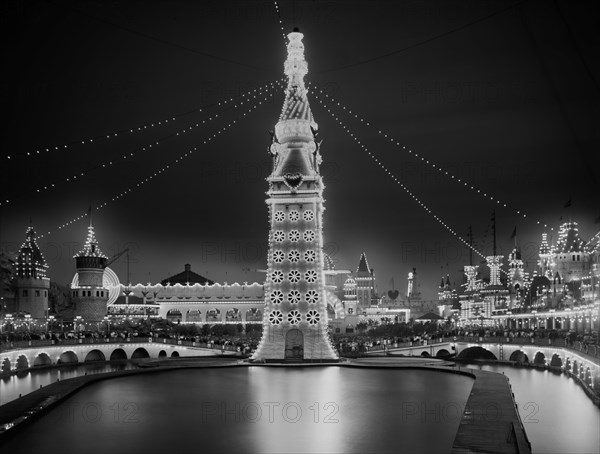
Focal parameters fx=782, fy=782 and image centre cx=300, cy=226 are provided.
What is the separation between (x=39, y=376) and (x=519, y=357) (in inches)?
1565

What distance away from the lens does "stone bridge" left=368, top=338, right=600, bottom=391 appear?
43906mm

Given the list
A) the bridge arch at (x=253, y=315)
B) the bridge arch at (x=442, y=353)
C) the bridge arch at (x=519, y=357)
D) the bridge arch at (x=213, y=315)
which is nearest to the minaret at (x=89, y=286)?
the bridge arch at (x=213, y=315)

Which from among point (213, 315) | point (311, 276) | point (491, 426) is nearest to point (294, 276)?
point (311, 276)

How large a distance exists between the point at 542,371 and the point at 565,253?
49.4 m

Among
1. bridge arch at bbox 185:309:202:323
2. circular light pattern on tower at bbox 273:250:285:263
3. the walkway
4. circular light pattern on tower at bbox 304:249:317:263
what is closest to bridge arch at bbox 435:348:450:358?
circular light pattern on tower at bbox 304:249:317:263

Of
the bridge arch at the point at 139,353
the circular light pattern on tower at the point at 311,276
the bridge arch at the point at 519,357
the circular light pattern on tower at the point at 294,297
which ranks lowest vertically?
the bridge arch at the point at 139,353

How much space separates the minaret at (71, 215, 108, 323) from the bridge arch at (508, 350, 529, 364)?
50.4m

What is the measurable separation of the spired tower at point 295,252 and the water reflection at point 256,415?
817 centimetres

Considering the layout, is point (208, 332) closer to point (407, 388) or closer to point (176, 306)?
point (176, 306)

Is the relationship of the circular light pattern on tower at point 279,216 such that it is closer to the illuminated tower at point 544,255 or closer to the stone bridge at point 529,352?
the stone bridge at point 529,352

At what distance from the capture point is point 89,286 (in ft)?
311

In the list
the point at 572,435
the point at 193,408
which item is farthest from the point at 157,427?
the point at 572,435

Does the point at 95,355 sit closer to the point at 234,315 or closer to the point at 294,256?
the point at 294,256

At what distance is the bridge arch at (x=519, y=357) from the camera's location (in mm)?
67338
